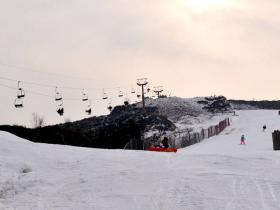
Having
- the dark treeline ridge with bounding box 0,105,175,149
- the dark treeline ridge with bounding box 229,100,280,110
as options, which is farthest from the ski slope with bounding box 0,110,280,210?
the dark treeline ridge with bounding box 229,100,280,110

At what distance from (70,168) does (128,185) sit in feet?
13.8

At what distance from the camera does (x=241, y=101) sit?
6570 inches

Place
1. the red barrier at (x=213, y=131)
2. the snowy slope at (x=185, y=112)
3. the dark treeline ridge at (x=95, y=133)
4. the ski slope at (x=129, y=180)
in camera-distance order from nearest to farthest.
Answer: the ski slope at (x=129, y=180) → the dark treeline ridge at (x=95, y=133) → the red barrier at (x=213, y=131) → the snowy slope at (x=185, y=112)

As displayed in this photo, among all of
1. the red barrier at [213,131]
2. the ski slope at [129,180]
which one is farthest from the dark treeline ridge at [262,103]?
the ski slope at [129,180]

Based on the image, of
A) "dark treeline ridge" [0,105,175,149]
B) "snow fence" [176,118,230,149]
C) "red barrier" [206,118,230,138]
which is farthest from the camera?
"red barrier" [206,118,230,138]

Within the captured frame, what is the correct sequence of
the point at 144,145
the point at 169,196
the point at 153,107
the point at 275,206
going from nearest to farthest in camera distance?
the point at 275,206
the point at 169,196
the point at 144,145
the point at 153,107

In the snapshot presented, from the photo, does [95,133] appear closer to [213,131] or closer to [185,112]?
[213,131]

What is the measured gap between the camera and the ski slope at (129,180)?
1728 cm

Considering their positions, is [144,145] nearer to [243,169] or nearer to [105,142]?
[105,142]

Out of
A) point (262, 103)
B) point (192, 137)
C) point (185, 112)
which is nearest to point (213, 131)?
point (192, 137)

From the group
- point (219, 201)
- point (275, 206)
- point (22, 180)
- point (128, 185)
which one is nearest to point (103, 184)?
point (128, 185)

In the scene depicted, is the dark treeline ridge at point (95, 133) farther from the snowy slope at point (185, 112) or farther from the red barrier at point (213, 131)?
the red barrier at point (213, 131)

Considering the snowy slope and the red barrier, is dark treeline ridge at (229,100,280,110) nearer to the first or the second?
the snowy slope

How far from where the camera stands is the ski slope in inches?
680
